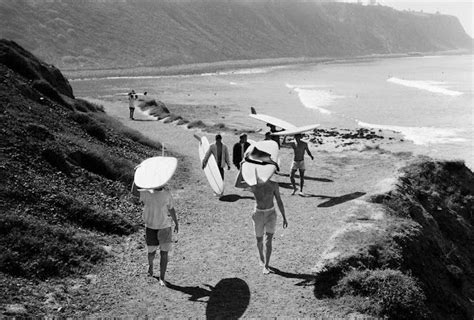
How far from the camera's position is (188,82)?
76.2 m

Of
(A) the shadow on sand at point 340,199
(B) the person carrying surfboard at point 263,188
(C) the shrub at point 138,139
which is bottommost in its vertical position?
(C) the shrub at point 138,139

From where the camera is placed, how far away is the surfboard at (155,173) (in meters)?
8.27

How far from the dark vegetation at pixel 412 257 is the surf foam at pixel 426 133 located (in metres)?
14.9

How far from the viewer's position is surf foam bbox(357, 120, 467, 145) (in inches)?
1244

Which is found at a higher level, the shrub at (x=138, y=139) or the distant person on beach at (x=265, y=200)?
the distant person on beach at (x=265, y=200)

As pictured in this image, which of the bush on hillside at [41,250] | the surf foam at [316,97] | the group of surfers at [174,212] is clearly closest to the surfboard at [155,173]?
the group of surfers at [174,212]

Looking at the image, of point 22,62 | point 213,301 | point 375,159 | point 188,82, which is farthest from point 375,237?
point 188,82

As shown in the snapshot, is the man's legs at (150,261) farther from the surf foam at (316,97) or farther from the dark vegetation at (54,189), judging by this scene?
the surf foam at (316,97)

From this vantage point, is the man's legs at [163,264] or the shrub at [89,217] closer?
the man's legs at [163,264]

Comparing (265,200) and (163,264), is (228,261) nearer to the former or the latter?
(163,264)

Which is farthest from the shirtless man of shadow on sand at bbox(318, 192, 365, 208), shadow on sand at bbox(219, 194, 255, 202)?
shadow on sand at bbox(219, 194, 255, 202)

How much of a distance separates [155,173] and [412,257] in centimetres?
648

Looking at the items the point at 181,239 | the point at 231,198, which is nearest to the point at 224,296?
the point at 181,239

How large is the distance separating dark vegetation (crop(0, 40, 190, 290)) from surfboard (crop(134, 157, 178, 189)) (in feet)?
8.04
